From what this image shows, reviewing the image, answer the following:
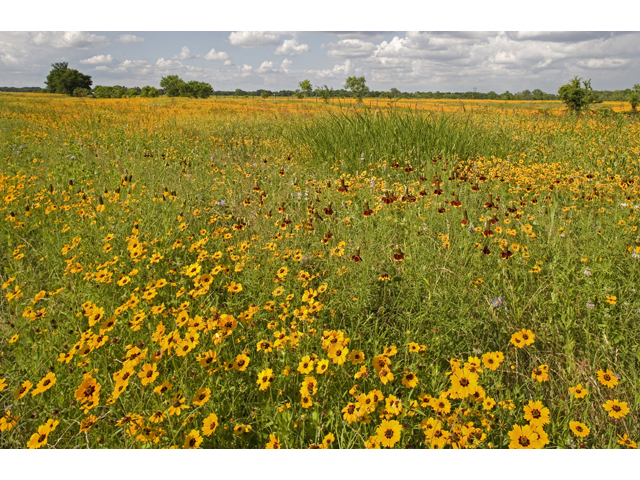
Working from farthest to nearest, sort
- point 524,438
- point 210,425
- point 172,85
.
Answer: point 172,85 → point 210,425 → point 524,438

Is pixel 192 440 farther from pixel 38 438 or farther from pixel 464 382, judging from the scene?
pixel 464 382

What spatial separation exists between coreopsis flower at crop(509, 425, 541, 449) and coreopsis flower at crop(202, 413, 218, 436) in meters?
1.01

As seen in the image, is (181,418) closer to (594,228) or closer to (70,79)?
(594,228)

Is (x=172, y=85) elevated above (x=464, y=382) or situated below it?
above


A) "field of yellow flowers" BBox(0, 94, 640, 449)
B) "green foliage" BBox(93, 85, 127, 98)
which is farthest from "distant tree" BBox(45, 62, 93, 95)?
"field of yellow flowers" BBox(0, 94, 640, 449)

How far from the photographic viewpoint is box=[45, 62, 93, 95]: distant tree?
68.4 meters

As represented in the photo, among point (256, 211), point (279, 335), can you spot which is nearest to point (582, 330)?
point (279, 335)

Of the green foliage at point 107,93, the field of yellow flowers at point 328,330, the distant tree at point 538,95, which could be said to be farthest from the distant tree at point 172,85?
the field of yellow flowers at point 328,330

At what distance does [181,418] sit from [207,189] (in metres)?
3.54

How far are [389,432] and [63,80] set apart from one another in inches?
3570

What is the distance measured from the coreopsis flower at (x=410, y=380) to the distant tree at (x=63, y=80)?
8783 centimetres

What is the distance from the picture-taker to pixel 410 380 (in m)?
1.39

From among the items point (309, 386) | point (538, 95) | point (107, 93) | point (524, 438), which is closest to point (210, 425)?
point (309, 386)

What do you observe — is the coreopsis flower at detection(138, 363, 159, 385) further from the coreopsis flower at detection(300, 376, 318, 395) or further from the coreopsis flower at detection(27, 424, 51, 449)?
the coreopsis flower at detection(300, 376, 318, 395)
